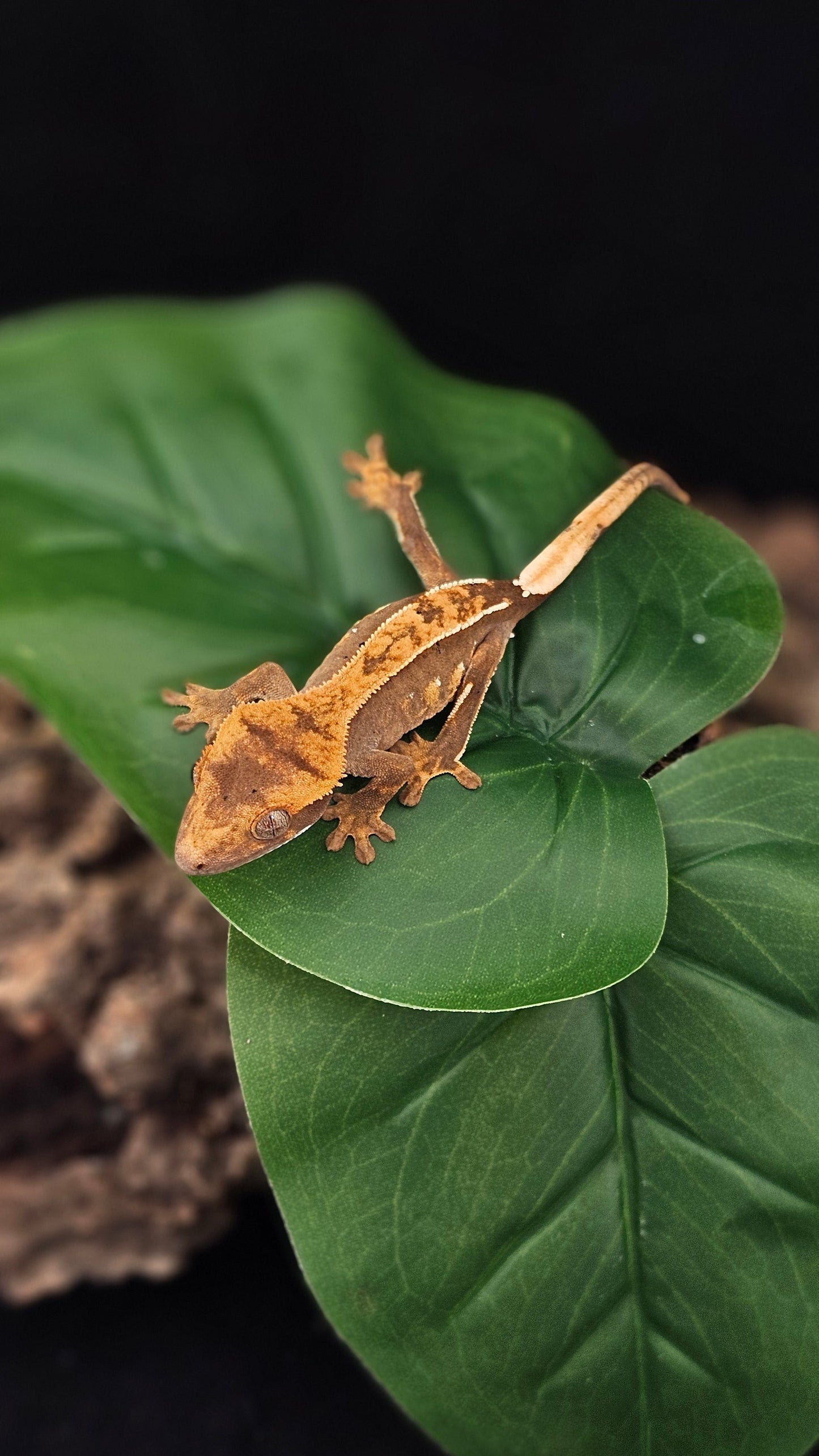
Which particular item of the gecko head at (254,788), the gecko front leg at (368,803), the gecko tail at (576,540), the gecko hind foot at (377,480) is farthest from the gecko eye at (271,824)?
the gecko hind foot at (377,480)

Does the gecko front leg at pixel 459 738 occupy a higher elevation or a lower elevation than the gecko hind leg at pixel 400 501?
lower

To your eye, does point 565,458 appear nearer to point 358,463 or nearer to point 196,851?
point 358,463

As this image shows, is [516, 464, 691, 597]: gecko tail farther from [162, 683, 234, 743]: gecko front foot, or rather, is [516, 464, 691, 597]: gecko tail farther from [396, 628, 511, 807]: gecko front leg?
[162, 683, 234, 743]: gecko front foot

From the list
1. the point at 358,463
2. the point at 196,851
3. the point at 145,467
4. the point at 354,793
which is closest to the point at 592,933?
the point at 354,793

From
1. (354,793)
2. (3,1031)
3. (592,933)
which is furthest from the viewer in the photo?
(3,1031)

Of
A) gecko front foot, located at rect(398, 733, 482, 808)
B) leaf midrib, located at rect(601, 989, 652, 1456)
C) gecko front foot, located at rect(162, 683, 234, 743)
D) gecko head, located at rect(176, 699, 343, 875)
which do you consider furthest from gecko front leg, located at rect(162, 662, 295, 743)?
leaf midrib, located at rect(601, 989, 652, 1456)

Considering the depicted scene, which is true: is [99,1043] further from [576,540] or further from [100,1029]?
[576,540]

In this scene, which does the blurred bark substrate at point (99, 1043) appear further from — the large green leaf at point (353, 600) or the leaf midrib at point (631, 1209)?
the leaf midrib at point (631, 1209)

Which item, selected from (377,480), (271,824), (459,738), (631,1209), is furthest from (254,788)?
(631,1209)
